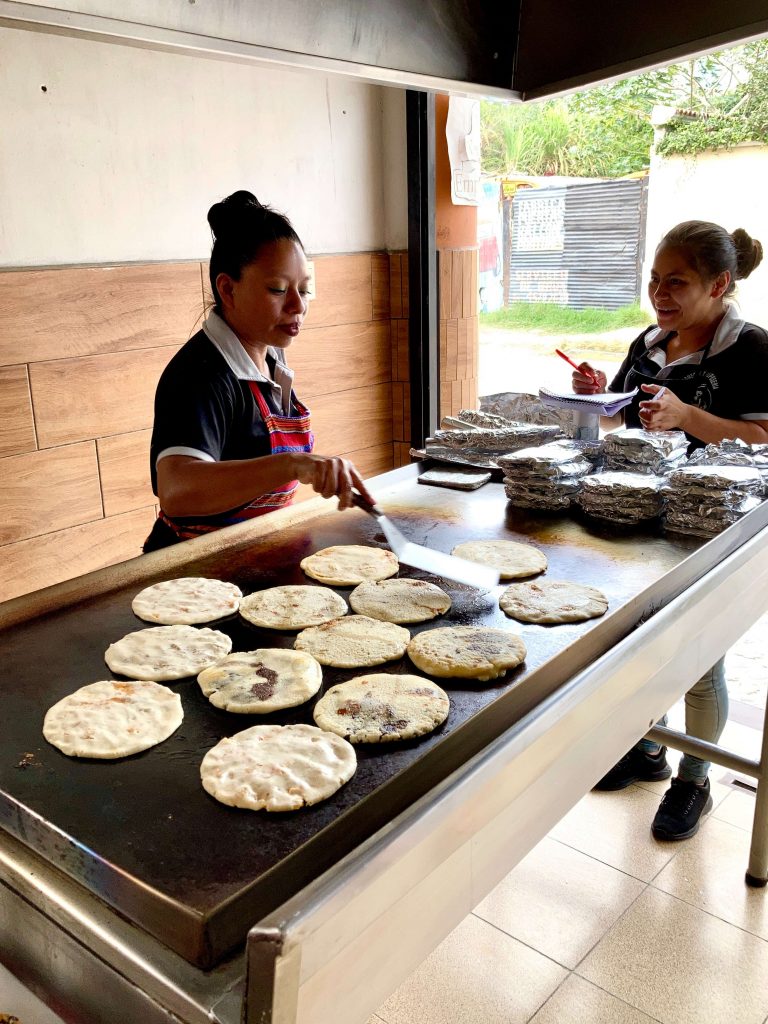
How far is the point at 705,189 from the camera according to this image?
3242 millimetres

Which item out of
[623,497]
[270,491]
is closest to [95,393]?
[270,491]

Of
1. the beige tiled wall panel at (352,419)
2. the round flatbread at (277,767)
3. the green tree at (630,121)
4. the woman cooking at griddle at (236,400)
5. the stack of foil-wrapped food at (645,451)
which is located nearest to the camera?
the round flatbread at (277,767)

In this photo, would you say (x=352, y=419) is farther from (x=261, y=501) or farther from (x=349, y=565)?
(x=349, y=565)

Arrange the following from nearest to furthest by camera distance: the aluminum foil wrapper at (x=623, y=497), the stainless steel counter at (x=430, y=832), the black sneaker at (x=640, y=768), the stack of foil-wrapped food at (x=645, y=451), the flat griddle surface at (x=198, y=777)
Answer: the stainless steel counter at (x=430, y=832)
the flat griddle surface at (x=198, y=777)
the aluminum foil wrapper at (x=623, y=497)
the stack of foil-wrapped food at (x=645, y=451)
the black sneaker at (x=640, y=768)

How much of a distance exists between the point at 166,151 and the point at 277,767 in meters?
2.61

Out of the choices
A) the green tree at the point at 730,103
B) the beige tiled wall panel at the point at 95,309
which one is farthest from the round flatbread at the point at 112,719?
the green tree at the point at 730,103

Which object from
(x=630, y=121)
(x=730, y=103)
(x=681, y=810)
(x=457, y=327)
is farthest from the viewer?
(x=457, y=327)

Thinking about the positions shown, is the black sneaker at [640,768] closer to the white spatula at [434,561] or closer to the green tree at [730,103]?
the white spatula at [434,561]

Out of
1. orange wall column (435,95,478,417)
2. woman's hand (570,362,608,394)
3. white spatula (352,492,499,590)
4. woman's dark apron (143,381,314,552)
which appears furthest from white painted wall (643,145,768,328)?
white spatula (352,492,499,590)

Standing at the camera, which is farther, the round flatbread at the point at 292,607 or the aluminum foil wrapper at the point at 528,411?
the aluminum foil wrapper at the point at 528,411

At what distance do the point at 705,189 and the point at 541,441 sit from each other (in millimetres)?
1595

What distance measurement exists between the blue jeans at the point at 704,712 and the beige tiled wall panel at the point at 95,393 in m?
2.11

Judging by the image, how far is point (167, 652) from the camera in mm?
1394

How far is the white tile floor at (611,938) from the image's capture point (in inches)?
68.7
